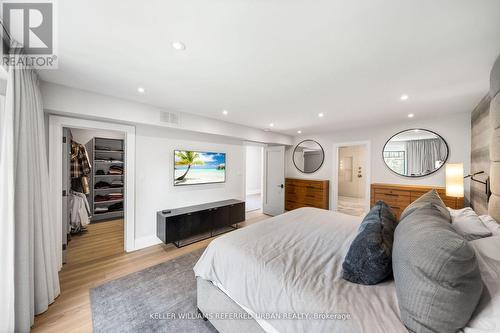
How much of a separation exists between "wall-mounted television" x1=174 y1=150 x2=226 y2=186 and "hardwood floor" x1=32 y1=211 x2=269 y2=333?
1234mm

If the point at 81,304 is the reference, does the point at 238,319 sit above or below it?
above

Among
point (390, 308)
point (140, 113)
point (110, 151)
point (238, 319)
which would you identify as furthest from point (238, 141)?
point (390, 308)

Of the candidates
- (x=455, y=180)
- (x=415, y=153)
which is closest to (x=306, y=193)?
(x=415, y=153)

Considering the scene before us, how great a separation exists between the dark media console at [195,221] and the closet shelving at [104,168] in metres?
2.08

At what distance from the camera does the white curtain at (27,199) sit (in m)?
1.45

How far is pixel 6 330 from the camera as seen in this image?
4.63ft

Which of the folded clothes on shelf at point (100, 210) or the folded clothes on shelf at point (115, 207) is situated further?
the folded clothes on shelf at point (115, 207)

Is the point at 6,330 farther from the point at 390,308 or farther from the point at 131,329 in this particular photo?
the point at 390,308

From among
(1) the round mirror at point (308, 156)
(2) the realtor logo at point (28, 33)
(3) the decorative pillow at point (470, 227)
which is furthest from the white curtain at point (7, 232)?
(1) the round mirror at point (308, 156)

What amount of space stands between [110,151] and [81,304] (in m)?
3.81

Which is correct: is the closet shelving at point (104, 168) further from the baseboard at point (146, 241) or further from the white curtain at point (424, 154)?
the white curtain at point (424, 154)

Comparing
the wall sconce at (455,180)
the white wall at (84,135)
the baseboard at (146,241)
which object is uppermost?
the white wall at (84,135)

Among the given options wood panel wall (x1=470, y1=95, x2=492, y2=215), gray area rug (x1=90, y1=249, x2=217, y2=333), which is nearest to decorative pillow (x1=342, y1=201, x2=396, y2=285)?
gray area rug (x1=90, y1=249, x2=217, y2=333)

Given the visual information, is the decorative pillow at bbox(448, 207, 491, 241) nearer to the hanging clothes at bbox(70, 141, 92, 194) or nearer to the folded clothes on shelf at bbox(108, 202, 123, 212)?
the hanging clothes at bbox(70, 141, 92, 194)
